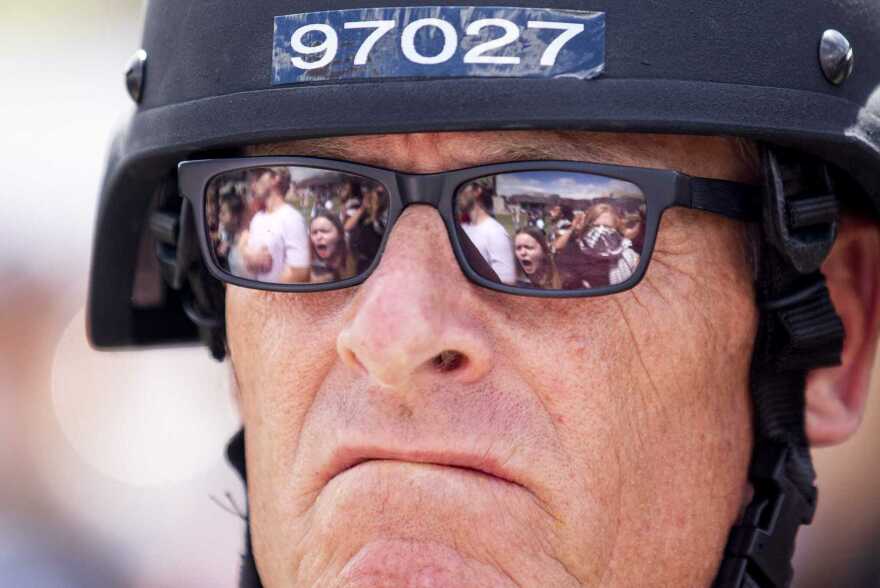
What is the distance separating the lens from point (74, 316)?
7105mm

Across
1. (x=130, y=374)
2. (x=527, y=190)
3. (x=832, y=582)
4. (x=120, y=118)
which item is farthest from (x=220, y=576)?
(x=527, y=190)

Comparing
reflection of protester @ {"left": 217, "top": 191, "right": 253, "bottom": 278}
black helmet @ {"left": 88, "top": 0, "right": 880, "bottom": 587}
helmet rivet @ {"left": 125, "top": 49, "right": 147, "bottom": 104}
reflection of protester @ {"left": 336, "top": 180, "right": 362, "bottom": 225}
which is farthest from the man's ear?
helmet rivet @ {"left": 125, "top": 49, "right": 147, "bottom": 104}

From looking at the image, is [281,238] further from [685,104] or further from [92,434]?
[92,434]

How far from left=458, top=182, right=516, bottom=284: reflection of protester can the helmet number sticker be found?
7.8 inches

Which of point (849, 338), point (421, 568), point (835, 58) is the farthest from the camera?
point (849, 338)

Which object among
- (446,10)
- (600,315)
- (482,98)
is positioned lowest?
(600,315)

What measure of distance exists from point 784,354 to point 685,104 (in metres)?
0.57

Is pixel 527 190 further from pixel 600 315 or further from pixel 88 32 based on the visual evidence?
pixel 88 32

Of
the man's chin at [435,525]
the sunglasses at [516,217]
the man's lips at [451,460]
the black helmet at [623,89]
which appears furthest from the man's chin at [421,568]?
the black helmet at [623,89]

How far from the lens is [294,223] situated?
8.08ft

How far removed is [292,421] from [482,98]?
0.69 metres

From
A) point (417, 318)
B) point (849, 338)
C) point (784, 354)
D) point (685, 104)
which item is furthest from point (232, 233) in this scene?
point (849, 338)

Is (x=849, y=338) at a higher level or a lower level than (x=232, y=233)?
lower

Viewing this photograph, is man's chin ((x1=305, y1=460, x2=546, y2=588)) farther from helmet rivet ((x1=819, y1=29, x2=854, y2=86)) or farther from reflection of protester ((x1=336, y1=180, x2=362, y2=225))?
helmet rivet ((x1=819, y1=29, x2=854, y2=86))
